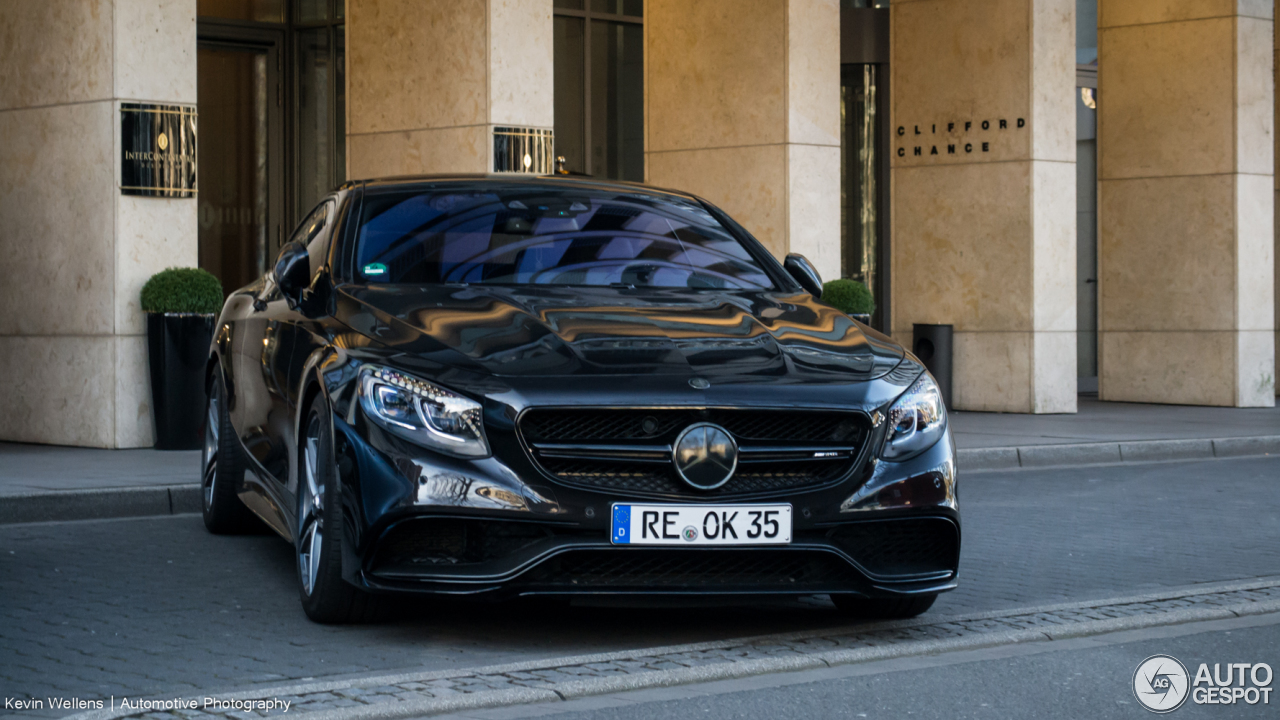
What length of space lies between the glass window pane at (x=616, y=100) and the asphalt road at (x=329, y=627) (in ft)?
34.4

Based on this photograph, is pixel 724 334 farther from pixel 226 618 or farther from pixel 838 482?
pixel 226 618

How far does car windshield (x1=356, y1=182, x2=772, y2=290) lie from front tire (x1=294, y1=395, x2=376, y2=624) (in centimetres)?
75

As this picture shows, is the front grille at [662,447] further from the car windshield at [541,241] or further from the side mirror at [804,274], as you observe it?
the side mirror at [804,274]

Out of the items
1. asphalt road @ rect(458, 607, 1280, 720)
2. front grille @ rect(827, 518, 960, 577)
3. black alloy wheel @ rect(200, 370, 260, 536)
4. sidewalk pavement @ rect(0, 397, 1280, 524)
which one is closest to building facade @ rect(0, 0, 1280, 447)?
sidewalk pavement @ rect(0, 397, 1280, 524)

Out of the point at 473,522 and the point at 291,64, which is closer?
the point at 473,522

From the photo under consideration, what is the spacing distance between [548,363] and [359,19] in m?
9.22

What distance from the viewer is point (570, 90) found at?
62.5 ft

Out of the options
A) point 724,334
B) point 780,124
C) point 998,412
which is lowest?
point 998,412

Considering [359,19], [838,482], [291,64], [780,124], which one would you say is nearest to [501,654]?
[838,482]

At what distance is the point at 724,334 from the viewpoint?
546cm

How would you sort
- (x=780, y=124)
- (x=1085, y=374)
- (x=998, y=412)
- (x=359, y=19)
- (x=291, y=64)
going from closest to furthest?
1. (x=359, y=19)
2. (x=780, y=124)
3. (x=998, y=412)
4. (x=291, y=64)
5. (x=1085, y=374)

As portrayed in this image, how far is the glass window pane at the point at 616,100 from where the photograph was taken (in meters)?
19.3

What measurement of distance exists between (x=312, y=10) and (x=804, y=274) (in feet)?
44.8

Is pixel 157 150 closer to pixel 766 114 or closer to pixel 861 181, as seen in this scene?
pixel 766 114
